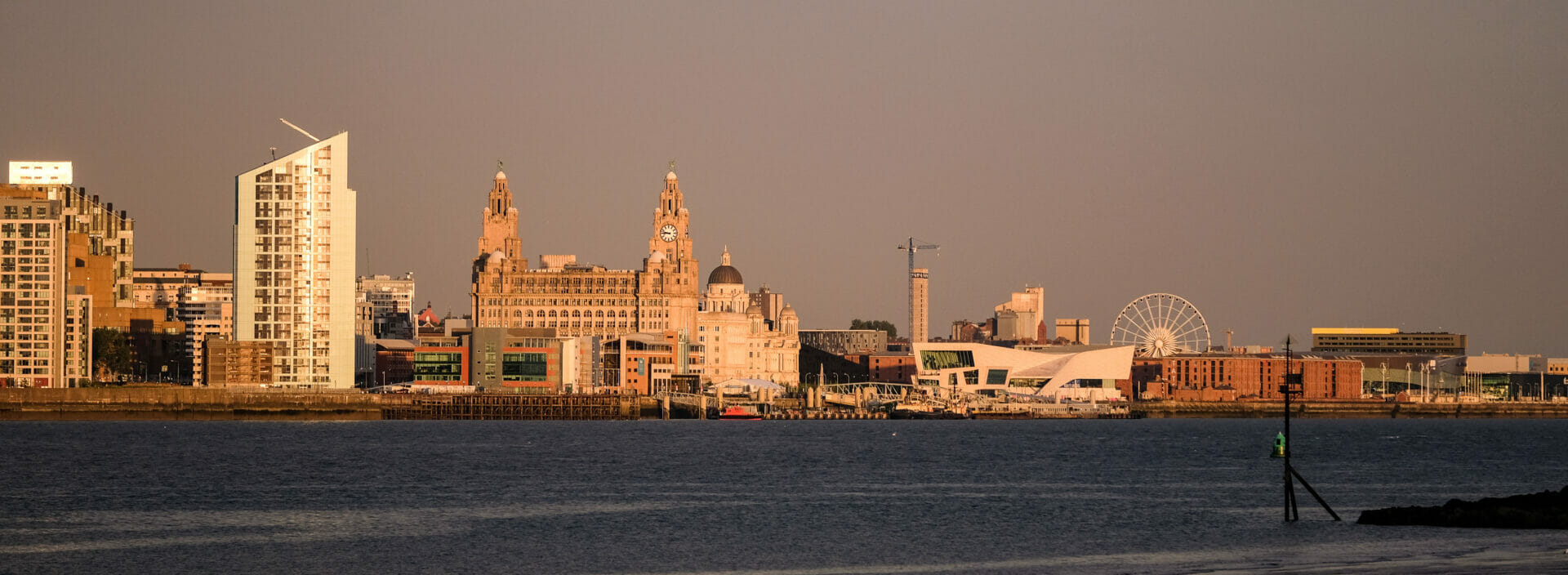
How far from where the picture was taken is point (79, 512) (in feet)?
262

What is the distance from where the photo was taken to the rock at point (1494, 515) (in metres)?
65.6

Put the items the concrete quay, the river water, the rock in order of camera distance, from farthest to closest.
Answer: the concrete quay
the rock
the river water

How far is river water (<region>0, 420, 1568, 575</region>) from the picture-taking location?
63.4 m

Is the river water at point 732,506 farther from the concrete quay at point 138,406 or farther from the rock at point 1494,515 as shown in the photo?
the concrete quay at point 138,406

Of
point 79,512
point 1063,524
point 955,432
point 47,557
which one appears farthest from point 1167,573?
point 955,432

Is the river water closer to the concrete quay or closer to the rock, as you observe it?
the rock

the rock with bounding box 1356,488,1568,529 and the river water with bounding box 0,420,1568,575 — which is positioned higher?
the rock with bounding box 1356,488,1568,529

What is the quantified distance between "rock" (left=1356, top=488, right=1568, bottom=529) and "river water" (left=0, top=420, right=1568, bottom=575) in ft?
2.73

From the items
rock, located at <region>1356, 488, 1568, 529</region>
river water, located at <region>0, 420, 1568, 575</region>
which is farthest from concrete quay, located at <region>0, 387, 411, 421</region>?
rock, located at <region>1356, 488, 1568, 529</region>

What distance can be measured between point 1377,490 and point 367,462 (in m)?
55.8

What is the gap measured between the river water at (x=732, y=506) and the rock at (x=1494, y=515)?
0.83 m

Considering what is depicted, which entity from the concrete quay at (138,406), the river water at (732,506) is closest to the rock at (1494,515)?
the river water at (732,506)

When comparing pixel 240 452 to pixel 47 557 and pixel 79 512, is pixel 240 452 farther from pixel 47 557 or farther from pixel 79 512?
pixel 47 557

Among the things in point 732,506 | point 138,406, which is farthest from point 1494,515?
point 138,406
